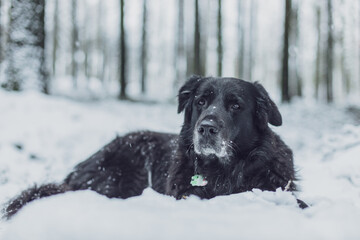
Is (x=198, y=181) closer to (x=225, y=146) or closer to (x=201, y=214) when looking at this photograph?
(x=225, y=146)

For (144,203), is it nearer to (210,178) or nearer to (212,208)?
(212,208)

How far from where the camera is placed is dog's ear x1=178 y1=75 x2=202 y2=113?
419cm

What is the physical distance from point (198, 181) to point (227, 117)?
0.76m

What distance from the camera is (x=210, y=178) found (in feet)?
12.2

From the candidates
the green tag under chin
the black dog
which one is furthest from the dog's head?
the green tag under chin

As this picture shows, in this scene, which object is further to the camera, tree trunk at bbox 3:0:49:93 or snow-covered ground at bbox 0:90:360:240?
tree trunk at bbox 3:0:49:93

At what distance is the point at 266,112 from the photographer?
150 inches

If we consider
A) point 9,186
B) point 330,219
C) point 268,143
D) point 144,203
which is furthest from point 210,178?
point 9,186

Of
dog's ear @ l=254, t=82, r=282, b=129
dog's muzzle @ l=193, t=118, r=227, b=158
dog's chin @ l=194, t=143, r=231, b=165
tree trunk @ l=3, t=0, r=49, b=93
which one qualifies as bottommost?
dog's chin @ l=194, t=143, r=231, b=165

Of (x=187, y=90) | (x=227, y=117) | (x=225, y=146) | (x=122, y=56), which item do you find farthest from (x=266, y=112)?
(x=122, y=56)

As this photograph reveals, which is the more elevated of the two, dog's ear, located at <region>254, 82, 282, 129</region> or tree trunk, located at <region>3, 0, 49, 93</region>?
tree trunk, located at <region>3, 0, 49, 93</region>

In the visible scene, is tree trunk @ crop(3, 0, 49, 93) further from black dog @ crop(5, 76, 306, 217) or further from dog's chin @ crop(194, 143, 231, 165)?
dog's chin @ crop(194, 143, 231, 165)

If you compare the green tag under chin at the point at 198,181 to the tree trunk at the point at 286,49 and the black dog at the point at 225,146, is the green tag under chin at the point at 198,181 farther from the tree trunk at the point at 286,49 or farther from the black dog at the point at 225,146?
the tree trunk at the point at 286,49

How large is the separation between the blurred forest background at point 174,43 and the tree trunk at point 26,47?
2 centimetres
